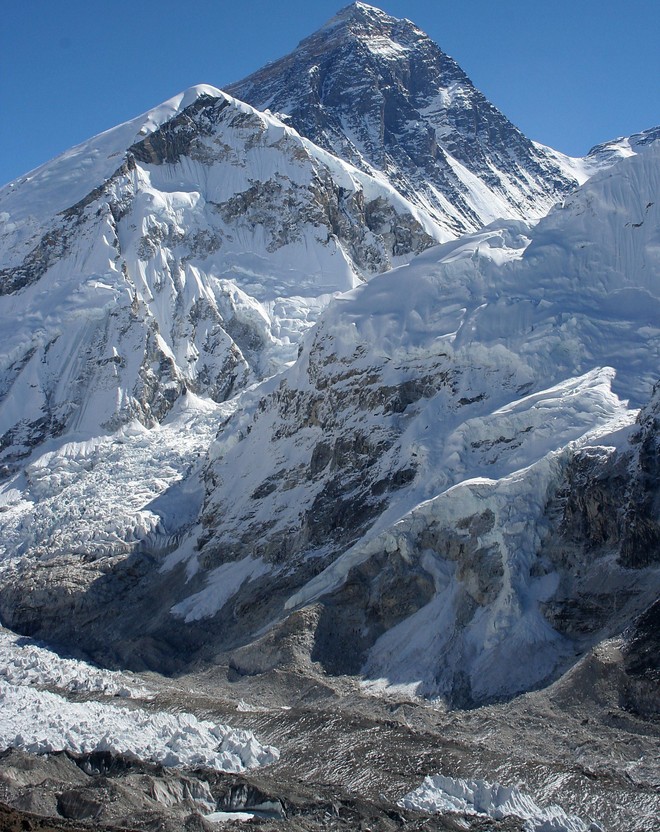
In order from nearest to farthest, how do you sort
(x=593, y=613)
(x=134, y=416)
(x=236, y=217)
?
(x=593, y=613), (x=134, y=416), (x=236, y=217)

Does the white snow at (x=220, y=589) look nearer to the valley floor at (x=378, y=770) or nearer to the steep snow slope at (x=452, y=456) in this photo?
the steep snow slope at (x=452, y=456)

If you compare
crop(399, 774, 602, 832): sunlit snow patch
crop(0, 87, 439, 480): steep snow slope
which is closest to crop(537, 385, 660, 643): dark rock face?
crop(399, 774, 602, 832): sunlit snow patch

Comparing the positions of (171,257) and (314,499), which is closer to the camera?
(314,499)

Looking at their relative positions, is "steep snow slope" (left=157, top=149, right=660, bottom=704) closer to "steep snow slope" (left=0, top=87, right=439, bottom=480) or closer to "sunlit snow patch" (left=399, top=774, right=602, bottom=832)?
"sunlit snow patch" (left=399, top=774, right=602, bottom=832)

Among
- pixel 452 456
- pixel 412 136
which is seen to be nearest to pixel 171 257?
pixel 452 456

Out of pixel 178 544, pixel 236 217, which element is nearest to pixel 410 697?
pixel 178 544

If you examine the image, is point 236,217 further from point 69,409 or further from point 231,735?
point 231,735

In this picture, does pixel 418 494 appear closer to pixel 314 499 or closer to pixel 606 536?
pixel 314 499
